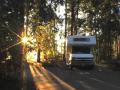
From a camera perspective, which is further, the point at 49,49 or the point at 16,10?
the point at 49,49

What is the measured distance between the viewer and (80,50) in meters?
46.3

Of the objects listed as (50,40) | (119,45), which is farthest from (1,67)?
(119,45)

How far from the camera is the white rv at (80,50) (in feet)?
148

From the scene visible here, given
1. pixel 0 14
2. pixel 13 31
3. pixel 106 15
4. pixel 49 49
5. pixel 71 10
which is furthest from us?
pixel 49 49

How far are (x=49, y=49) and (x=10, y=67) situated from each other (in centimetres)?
5463

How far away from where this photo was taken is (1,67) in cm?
2391

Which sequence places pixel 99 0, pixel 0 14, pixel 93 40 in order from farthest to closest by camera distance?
1. pixel 99 0
2. pixel 93 40
3. pixel 0 14

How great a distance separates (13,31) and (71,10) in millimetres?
54950

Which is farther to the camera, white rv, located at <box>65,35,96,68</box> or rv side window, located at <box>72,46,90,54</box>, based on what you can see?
rv side window, located at <box>72,46,90,54</box>

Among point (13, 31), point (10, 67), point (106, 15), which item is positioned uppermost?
point (106, 15)

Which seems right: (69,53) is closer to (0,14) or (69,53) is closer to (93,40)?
(93,40)

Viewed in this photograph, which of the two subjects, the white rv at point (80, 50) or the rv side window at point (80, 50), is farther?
the rv side window at point (80, 50)

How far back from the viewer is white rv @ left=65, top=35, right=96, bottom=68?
45.2 m

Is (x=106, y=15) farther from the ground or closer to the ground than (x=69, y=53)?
farther from the ground
